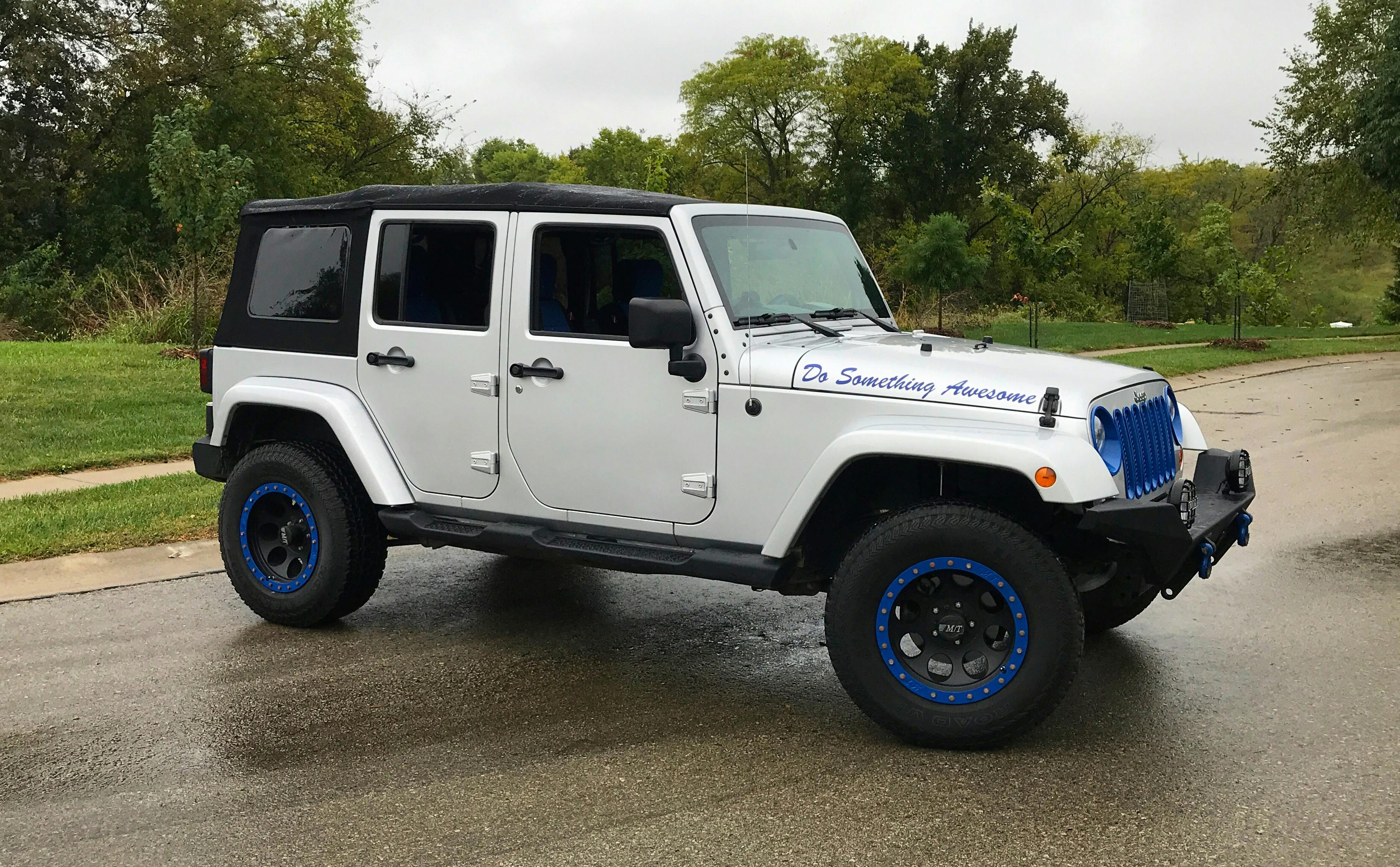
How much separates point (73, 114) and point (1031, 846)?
3424 cm

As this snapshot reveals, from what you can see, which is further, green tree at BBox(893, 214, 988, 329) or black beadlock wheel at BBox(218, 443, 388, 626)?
green tree at BBox(893, 214, 988, 329)

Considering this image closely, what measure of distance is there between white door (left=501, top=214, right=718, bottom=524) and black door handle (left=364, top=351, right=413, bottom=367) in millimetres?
497

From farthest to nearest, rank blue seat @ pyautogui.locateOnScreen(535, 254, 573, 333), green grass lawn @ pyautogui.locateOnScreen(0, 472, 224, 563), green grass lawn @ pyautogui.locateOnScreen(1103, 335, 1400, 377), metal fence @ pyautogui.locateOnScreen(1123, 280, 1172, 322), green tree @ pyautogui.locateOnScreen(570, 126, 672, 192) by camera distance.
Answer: green tree @ pyautogui.locateOnScreen(570, 126, 672, 192) < metal fence @ pyautogui.locateOnScreen(1123, 280, 1172, 322) < green grass lawn @ pyautogui.locateOnScreen(1103, 335, 1400, 377) < green grass lawn @ pyautogui.locateOnScreen(0, 472, 224, 563) < blue seat @ pyautogui.locateOnScreen(535, 254, 573, 333)

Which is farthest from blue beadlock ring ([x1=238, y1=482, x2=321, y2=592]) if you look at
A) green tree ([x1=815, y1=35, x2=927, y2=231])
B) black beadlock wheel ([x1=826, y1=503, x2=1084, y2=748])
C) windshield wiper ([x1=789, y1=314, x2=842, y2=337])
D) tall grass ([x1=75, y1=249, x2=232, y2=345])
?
green tree ([x1=815, y1=35, x2=927, y2=231])

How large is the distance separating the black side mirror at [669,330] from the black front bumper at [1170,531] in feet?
5.13

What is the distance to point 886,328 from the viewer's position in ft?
18.6

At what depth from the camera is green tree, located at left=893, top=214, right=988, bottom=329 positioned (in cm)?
2728

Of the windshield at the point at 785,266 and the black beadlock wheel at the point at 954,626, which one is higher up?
the windshield at the point at 785,266

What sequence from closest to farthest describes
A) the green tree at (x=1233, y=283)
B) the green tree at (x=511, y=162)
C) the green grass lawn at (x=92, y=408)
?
the green grass lawn at (x=92, y=408) → the green tree at (x=1233, y=283) → the green tree at (x=511, y=162)

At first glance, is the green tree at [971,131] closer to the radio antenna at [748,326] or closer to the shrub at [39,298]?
the shrub at [39,298]

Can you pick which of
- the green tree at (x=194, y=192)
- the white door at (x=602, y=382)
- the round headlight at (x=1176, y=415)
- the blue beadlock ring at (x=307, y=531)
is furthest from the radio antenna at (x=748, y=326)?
the green tree at (x=194, y=192)

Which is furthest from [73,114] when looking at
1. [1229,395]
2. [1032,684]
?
[1032,684]

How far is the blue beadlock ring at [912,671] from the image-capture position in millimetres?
4281

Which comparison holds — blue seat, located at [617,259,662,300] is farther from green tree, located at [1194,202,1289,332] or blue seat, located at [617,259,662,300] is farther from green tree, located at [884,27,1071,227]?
green tree, located at [884,27,1071,227]
